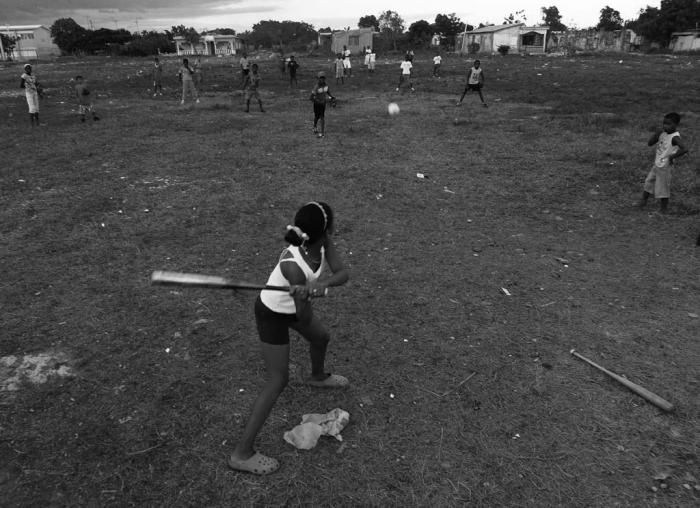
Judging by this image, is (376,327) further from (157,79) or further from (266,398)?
(157,79)

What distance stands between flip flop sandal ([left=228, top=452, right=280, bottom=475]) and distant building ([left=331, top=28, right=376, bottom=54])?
4860cm

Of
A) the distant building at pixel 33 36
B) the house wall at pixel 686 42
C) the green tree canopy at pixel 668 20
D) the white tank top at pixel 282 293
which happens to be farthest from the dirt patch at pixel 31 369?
the distant building at pixel 33 36

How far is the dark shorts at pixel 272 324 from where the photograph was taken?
3172mm

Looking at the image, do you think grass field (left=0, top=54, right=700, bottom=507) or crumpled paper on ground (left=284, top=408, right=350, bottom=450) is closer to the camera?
grass field (left=0, top=54, right=700, bottom=507)

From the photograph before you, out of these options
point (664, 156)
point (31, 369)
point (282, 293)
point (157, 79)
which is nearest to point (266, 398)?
point (282, 293)

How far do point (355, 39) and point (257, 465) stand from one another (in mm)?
50535

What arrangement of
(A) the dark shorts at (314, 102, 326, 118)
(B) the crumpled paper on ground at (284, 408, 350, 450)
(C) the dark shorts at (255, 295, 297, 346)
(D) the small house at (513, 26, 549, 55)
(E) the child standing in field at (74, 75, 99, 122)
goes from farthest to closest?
(D) the small house at (513, 26, 549, 55) → (E) the child standing in field at (74, 75, 99, 122) → (A) the dark shorts at (314, 102, 326, 118) → (B) the crumpled paper on ground at (284, 408, 350, 450) → (C) the dark shorts at (255, 295, 297, 346)

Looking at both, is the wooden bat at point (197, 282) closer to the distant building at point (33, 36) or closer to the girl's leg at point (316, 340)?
the girl's leg at point (316, 340)

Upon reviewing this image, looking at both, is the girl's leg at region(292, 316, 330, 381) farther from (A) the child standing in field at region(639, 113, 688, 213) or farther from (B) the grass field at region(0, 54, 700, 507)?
(A) the child standing in field at region(639, 113, 688, 213)

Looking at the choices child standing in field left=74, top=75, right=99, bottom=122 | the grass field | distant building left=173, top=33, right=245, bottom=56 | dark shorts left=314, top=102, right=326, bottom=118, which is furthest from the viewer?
distant building left=173, top=33, right=245, bottom=56

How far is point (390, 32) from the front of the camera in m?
67.2

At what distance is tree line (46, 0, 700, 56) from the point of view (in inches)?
2105

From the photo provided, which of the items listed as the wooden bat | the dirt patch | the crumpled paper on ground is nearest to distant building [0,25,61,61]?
the dirt patch

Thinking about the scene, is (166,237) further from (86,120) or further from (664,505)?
(86,120)
